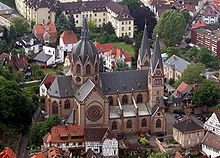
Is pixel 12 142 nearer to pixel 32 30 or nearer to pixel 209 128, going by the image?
pixel 209 128

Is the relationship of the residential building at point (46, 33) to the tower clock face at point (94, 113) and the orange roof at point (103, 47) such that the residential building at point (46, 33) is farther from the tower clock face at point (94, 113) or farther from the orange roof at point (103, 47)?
the tower clock face at point (94, 113)

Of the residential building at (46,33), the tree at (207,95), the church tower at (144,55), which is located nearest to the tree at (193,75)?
the tree at (207,95)

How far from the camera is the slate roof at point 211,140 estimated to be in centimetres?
11962

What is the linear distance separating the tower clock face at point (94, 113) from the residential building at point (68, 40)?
59201 millimetres

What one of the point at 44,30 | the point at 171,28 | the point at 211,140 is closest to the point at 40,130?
the point at 211,140

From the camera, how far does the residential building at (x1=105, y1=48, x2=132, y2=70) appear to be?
170m

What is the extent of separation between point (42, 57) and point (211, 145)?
236 feet

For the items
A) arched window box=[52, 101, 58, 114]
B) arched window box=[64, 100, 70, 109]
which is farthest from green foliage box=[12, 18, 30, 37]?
arched window box=[64, 100, 70, 109]

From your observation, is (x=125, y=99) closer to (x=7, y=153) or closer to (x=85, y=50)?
(x=85, y=50)

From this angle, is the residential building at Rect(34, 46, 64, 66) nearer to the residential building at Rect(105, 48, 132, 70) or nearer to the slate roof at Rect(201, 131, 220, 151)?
the residential building at Rect(105, 48, 132, 70)

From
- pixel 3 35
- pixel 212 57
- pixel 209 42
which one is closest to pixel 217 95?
pixel 212 57

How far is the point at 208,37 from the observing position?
187 meters

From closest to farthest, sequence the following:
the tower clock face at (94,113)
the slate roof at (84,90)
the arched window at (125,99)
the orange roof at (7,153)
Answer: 1. the orange roof at (7,153)
2. the slate roof at (84,90)
3. the tower clock face at (94,113)
4. the arched window at (125,99)

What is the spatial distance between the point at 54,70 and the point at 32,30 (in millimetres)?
33021
